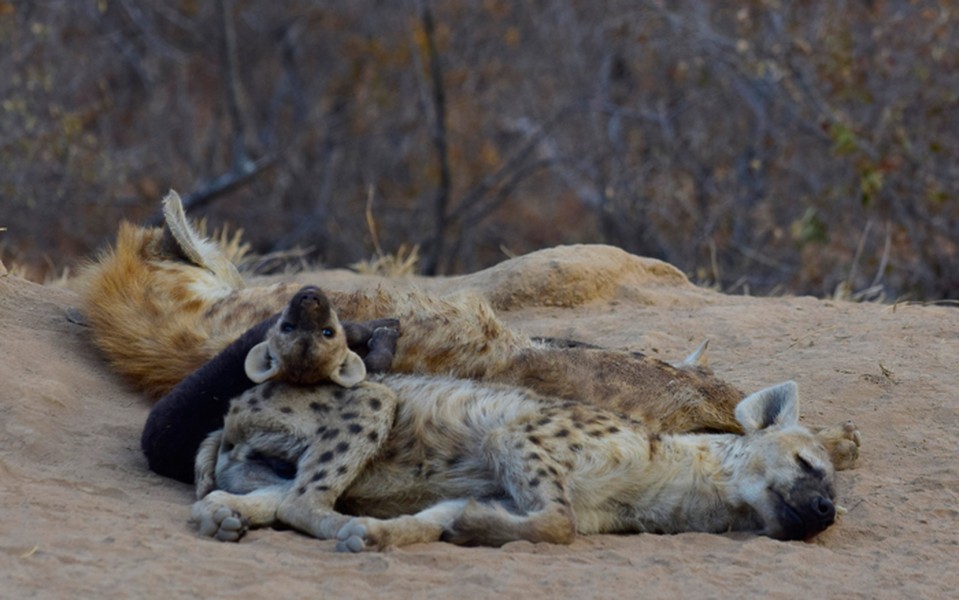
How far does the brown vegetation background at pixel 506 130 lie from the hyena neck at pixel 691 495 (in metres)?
2.94

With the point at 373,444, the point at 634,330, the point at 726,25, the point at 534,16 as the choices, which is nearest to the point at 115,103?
the point at 534,16

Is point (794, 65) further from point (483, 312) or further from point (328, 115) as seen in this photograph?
point (483, 312)

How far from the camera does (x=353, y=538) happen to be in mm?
3141

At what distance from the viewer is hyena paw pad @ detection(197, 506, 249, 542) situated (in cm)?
317

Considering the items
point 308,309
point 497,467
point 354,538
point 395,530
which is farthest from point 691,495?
point 308,309

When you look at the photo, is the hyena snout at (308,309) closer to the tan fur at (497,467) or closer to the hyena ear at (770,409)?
the tan fur at (497,467)

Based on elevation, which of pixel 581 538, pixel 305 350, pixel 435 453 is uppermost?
pixel 305 350

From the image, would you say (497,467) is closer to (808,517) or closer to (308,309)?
(308,309)

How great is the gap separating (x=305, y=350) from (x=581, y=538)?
0.85m

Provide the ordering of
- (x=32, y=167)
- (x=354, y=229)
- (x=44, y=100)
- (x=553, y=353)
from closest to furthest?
(x=553, y=353) < (x=32, y=167) < (x=44, y=100) < (x=354, y=229)

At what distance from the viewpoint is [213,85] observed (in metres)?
13.0

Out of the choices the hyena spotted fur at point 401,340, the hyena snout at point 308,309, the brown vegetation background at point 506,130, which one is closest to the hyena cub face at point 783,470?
the hyena spotted fur at point 401,340

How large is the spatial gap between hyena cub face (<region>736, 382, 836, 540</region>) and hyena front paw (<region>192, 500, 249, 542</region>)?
4.31 ft

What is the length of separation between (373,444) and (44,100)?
747 cm
